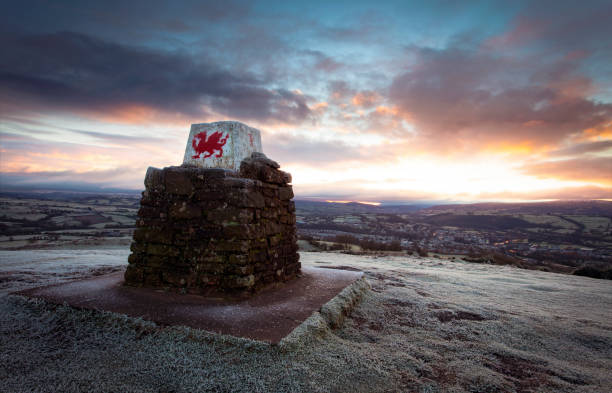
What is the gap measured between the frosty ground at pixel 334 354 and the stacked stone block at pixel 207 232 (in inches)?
50.6

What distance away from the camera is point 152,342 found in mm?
3309

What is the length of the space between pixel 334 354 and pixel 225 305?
6.31 ft

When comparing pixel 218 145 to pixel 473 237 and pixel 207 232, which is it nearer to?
→ pixel 207 232

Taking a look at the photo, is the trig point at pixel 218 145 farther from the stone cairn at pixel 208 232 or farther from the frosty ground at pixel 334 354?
the frosty ground at pixel 334 354

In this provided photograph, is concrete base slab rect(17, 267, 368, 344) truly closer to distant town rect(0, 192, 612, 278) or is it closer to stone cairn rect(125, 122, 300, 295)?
stone cairn rect(125, 122, 300, 295)

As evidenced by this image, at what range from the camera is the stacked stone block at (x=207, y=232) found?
4.79 m

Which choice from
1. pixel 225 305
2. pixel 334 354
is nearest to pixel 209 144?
pixel 225 305

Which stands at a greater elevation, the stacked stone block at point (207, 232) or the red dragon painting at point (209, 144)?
the red dragon painting at point (209, 144)

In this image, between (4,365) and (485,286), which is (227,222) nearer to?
(4,365)

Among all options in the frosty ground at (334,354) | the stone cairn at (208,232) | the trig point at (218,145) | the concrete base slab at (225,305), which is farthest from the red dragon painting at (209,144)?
the frosty ground at (334,354)

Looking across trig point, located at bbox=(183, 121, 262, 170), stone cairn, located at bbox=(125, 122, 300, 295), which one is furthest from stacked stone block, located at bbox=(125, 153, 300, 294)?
trig point, located at bbox=(183, 121, 262, 170)

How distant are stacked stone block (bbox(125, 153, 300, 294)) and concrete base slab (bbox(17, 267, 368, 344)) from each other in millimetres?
278

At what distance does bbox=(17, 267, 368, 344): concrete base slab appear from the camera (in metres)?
3.57

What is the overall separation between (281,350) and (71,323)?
3.00m
